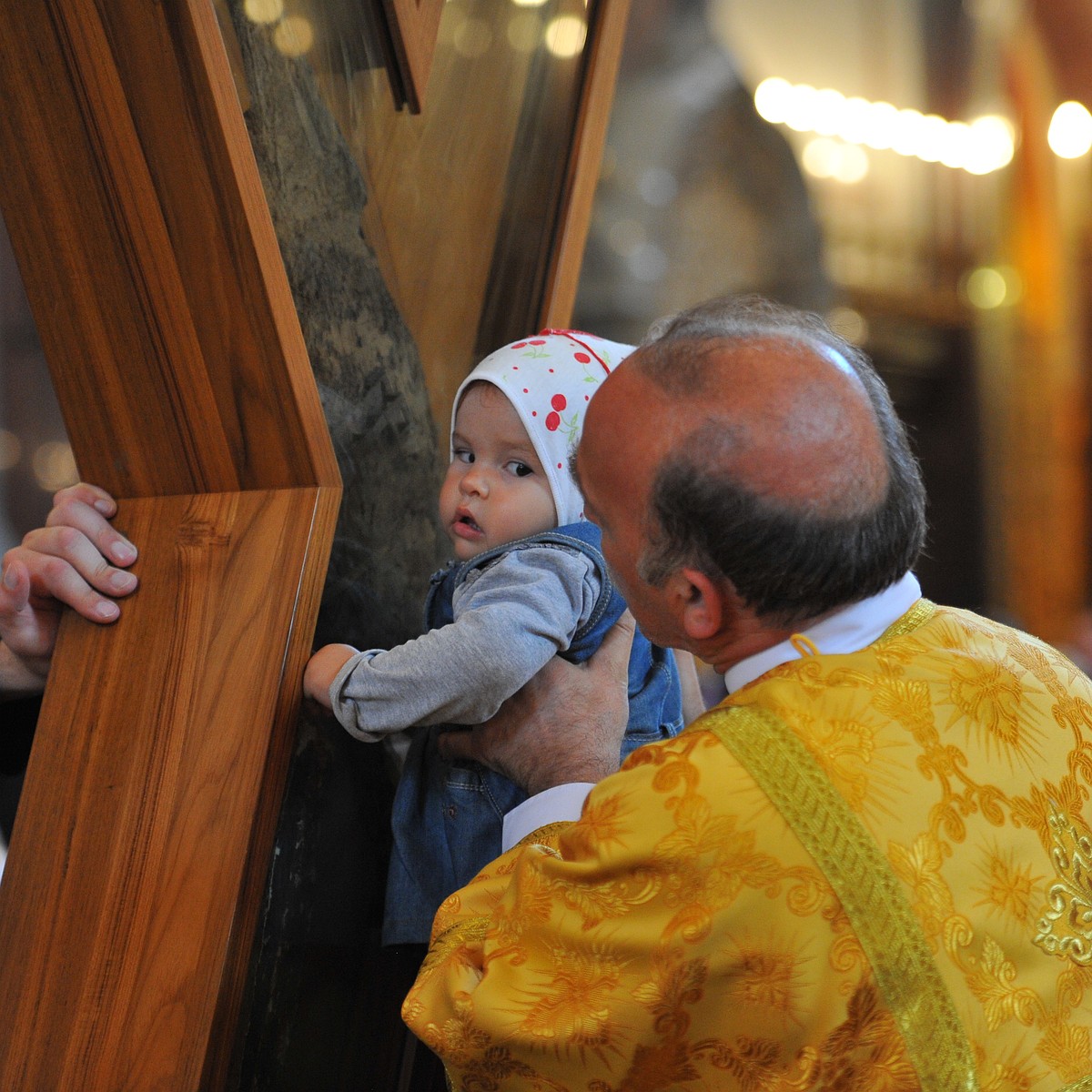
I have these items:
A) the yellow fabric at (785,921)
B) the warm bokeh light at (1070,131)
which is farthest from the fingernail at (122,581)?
the warm bokeh light at (1070,131)

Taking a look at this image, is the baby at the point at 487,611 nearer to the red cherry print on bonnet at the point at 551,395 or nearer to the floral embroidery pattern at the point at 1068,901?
the red cherry print on bonnet at the point at 551,395

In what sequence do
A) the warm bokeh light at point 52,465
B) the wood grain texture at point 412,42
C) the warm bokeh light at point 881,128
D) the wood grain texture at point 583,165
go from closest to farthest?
the wood grain texture at point 412,42
the wood grain texture at point 583,165
the warm bokeh light at point 52,465
the warm bokeh light at point 881,128

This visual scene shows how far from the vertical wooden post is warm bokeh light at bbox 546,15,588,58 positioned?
122 centimetres

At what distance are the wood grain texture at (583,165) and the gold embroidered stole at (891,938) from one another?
1.51 m

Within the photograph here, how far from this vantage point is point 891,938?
125 cm

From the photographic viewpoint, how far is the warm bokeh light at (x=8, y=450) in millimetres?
4926

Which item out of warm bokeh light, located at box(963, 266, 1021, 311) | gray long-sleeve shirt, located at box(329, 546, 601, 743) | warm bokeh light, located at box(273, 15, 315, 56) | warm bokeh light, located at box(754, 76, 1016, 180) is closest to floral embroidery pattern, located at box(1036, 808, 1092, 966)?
gray long-sleeve shirt, located at box(329, 546, 601, 743)

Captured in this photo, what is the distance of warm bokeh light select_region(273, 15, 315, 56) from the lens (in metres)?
1.90

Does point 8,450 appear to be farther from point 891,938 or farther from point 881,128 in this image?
point 881,128

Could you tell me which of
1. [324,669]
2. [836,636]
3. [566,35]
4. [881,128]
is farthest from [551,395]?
[881,128]

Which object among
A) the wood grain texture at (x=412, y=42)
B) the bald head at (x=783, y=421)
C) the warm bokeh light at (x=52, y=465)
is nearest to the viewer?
the bald head at (x=783, y=421)

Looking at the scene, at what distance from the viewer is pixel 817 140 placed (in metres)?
6.61

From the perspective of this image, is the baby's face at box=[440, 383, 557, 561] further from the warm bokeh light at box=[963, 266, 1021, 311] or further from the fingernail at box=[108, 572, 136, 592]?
the warm bokeh light at box=[963, 266, 1021, 311]

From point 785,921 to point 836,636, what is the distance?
0.35 metres
